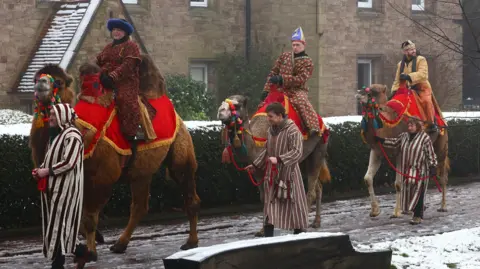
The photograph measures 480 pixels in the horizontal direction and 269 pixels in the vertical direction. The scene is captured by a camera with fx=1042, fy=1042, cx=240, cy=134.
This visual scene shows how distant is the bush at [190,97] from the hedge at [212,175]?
7.23 metres

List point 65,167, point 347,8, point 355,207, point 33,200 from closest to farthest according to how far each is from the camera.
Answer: point 65,167 → point 33,200 → point 355,207 → point 347,8

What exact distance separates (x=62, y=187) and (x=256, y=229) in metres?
5.14

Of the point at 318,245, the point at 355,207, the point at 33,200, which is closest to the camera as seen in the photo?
the point at 318,245

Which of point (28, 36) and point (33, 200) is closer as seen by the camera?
point (33, 200)

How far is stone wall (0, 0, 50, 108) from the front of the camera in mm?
26766

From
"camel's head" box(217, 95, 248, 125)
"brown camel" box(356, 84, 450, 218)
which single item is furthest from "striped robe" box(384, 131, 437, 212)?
"camel's head" box(217, 95, 248, 125)

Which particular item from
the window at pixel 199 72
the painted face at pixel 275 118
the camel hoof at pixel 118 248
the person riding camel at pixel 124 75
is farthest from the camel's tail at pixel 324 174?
the window at pixel 199 72

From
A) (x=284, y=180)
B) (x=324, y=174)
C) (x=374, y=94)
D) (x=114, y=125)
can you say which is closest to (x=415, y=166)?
(x=324, y=174)

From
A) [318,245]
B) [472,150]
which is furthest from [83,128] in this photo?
[472,150]

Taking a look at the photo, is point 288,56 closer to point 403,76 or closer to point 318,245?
point 403,76

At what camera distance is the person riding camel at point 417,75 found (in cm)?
1709

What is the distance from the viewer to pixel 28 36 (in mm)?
27172

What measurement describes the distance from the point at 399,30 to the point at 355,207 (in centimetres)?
1581

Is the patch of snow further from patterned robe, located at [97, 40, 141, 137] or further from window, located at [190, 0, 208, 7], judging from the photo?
window, located at [190, 0, 208, 7]
